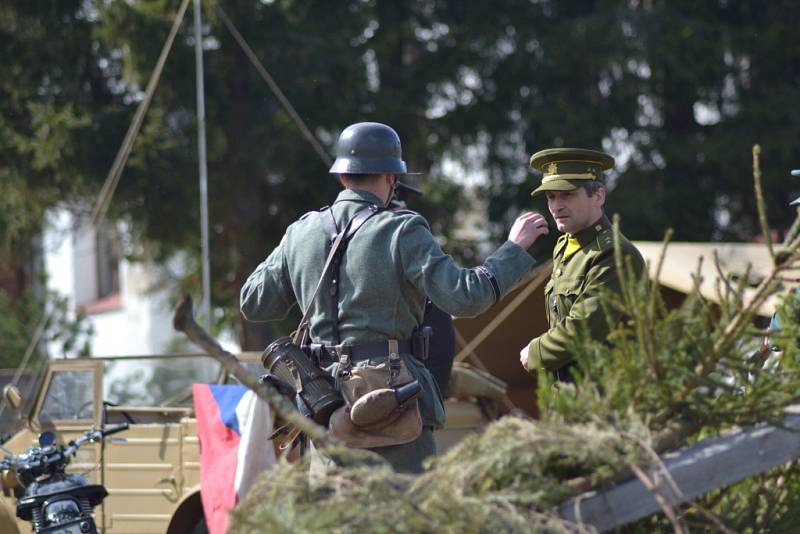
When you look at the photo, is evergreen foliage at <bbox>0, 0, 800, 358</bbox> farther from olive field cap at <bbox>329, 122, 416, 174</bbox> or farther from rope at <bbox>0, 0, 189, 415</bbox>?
olive field cap at <bbox>329, 122, 416, 174</bbox>

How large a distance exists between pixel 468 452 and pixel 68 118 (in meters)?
11.0

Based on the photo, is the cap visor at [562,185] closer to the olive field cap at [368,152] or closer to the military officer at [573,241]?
the military officer at [573,241]

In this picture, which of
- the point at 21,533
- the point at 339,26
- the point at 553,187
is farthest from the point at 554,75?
the point at 553,187

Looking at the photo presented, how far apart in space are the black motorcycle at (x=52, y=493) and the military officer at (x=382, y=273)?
1724 millimetres

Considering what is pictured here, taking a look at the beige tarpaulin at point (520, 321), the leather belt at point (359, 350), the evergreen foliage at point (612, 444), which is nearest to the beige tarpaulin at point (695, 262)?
the beige tarpaulin at point (520, 321)

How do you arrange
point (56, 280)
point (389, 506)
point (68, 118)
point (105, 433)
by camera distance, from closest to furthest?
point (389, 506) < point (105, 433) < point (68, 118) < point (56, 280)

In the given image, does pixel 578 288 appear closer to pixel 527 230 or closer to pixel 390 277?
pixel 527 230

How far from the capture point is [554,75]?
536 inches

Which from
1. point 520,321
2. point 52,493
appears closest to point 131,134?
point 520,321

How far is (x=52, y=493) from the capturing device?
542 cm

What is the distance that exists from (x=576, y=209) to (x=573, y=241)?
0.11 meters

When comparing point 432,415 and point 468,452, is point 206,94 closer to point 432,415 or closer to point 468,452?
point 432,415

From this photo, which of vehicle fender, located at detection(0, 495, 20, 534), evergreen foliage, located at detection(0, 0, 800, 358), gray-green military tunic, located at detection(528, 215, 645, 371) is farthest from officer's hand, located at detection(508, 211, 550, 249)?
evergreen foliage, located at detection(0, 0, 800, 358)

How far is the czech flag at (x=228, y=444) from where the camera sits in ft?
20.0
